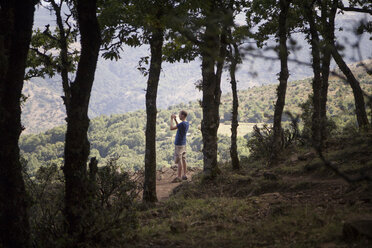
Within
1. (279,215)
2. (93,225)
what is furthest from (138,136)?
(93,225)

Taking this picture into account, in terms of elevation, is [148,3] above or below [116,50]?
above

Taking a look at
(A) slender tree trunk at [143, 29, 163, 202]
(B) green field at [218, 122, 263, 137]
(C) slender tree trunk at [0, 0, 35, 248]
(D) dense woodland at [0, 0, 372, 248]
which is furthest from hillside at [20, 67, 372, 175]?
(C) slender tree trunk at [0, 0, 35, 248]

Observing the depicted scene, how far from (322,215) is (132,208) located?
8.67 ft

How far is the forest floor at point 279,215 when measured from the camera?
4156 mm

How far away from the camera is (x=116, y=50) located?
7.91m

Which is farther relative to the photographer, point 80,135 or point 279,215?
point 279,215

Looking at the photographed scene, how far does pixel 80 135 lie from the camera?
4.23m

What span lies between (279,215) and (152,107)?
12.9 ft

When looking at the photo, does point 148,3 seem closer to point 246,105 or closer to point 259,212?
point 259,212

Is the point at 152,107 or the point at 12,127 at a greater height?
the point at 152,107

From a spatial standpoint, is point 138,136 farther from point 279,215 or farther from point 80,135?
point 80,135

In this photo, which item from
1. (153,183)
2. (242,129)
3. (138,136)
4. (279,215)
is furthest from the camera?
(138,136)

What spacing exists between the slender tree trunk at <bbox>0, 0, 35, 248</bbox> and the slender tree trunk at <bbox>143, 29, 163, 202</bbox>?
3780 mm

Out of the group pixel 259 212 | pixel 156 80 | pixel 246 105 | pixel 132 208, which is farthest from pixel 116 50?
pixel 246 105
